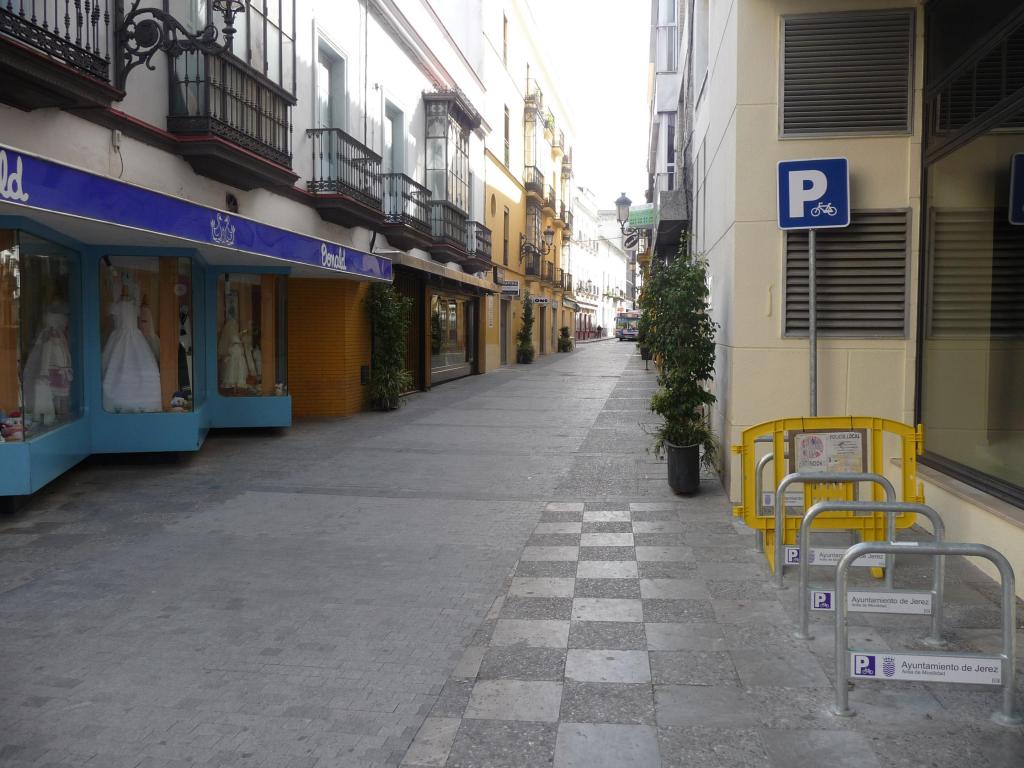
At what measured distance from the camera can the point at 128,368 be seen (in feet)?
32.1

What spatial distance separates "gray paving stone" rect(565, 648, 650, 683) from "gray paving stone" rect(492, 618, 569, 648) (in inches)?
6.8

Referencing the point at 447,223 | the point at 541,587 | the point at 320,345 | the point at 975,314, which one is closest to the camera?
the point at 541,587

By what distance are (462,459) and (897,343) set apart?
5290 mm

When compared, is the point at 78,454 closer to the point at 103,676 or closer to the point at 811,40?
the point at 103,676

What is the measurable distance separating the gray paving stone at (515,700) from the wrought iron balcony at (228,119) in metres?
7.59

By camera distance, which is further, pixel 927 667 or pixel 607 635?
pixel 607 635

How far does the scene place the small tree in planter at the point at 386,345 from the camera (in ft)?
52.4

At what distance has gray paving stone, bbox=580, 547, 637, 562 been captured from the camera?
20.7ft

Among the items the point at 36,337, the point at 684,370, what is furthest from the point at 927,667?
the point at 36,337

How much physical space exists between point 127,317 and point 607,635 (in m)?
7.26

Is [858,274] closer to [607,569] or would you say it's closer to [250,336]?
[607,569]

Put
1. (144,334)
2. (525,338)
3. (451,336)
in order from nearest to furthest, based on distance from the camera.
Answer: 1. (144,334)
2. (451,336)
3. (525,338)

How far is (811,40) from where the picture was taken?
7398 mm

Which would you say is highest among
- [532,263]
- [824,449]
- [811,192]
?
[532,263]
